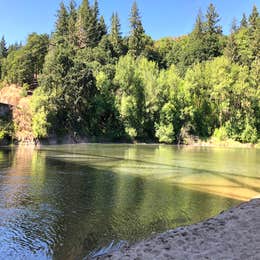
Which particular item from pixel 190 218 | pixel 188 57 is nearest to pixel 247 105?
pixel 188 57

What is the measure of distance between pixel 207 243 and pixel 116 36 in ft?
303

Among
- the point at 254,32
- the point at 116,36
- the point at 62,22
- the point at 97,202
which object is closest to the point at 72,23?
the point at 62,22

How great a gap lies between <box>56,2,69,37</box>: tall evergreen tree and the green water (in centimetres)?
7506

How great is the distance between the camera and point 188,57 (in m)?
99.9

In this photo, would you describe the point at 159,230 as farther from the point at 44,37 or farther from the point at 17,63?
the point at 44,37

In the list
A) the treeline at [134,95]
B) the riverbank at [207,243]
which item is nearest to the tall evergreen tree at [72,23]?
the treeline at [134,95]

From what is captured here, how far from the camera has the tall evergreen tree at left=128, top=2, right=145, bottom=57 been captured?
9988 cm

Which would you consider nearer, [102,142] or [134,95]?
[102,142]

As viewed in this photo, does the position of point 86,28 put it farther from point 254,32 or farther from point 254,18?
point 254,18

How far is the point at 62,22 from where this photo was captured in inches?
3954

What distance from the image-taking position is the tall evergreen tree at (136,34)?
328 feet

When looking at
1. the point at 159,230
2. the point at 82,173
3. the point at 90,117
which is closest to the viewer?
the point at 159,230

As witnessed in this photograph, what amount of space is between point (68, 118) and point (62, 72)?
889 cm

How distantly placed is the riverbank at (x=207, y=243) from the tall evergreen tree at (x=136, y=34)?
296 ft
